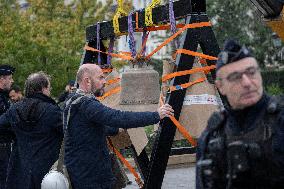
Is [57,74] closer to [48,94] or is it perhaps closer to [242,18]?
[242,18]

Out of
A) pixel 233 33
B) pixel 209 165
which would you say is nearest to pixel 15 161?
pixel 209 165

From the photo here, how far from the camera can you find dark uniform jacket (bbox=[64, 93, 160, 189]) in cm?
549

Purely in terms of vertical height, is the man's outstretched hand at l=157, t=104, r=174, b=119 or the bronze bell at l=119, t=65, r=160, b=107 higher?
the bronze bell at l=119, t=65, r=160, b=107

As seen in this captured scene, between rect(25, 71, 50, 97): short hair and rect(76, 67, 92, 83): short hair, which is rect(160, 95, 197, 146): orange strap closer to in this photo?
rect(76, 67, 92, 83): short hair

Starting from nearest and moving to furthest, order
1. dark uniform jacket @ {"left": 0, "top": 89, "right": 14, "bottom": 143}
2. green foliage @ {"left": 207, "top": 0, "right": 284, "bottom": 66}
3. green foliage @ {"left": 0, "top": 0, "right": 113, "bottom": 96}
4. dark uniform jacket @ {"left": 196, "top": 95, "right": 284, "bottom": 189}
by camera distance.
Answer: dark uniform jacket @ {"left": 196, "top": 95, "right": 284, "bottom": 189}, dark uniform jacket @ {"left": 0, "top": 89, "right": 14, "bottom": 143}, green foliage @ {"left": 0, "top": 0, "right": 113, "bottom": 96}, green foliage @ {"left": 207, "top": 0, "right": 284, "bottom": 66}

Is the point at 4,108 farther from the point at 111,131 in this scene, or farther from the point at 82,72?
the point at 82,72

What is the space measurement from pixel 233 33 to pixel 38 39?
39.0 ft

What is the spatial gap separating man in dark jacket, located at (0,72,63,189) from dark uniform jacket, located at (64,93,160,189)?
3.15 feet

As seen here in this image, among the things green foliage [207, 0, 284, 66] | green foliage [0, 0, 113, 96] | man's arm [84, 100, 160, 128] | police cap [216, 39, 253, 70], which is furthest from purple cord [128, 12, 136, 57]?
green foliage [207, 0, 284, 66]

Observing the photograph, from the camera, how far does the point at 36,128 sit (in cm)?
668

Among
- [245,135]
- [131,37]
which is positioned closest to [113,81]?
[131,37]

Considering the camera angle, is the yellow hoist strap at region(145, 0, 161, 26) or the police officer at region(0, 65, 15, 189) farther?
the police officer at region(0, 65, 15, 189)

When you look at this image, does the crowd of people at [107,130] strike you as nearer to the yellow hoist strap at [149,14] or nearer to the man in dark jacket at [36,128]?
the man in dark jacket at [36,128]

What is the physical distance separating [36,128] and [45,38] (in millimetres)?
17267
